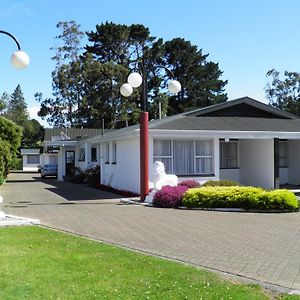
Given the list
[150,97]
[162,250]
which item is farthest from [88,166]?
[150,97]

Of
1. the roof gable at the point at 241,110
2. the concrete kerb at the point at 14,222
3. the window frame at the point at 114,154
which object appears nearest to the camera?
the concrete kerb at the point at 14,222

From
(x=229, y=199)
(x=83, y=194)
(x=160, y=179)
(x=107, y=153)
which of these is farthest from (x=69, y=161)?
(x=229, y=199)

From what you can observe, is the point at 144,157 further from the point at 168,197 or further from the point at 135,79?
the point at 135,79

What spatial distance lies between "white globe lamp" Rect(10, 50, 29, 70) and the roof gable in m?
12.1

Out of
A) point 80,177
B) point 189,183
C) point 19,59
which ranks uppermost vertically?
point 19,59

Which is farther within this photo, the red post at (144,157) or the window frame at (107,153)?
the window frame at (107,153)

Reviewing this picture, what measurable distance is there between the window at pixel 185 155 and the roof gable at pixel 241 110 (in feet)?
8.98

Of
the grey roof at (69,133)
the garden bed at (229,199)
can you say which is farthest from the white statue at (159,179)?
the grey roof at (69,133)

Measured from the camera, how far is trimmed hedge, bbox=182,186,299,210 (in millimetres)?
14117

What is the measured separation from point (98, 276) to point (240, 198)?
8890 mm

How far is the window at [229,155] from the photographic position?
2208cm

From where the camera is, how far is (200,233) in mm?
10219

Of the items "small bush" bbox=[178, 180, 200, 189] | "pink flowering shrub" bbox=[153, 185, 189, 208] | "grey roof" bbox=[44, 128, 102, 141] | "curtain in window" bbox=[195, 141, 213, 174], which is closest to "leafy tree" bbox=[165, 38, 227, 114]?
"grey roof" bbox=[44, 128, 102, 141]

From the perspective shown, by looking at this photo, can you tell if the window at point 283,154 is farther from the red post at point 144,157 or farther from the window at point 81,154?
the window at point 81,154
